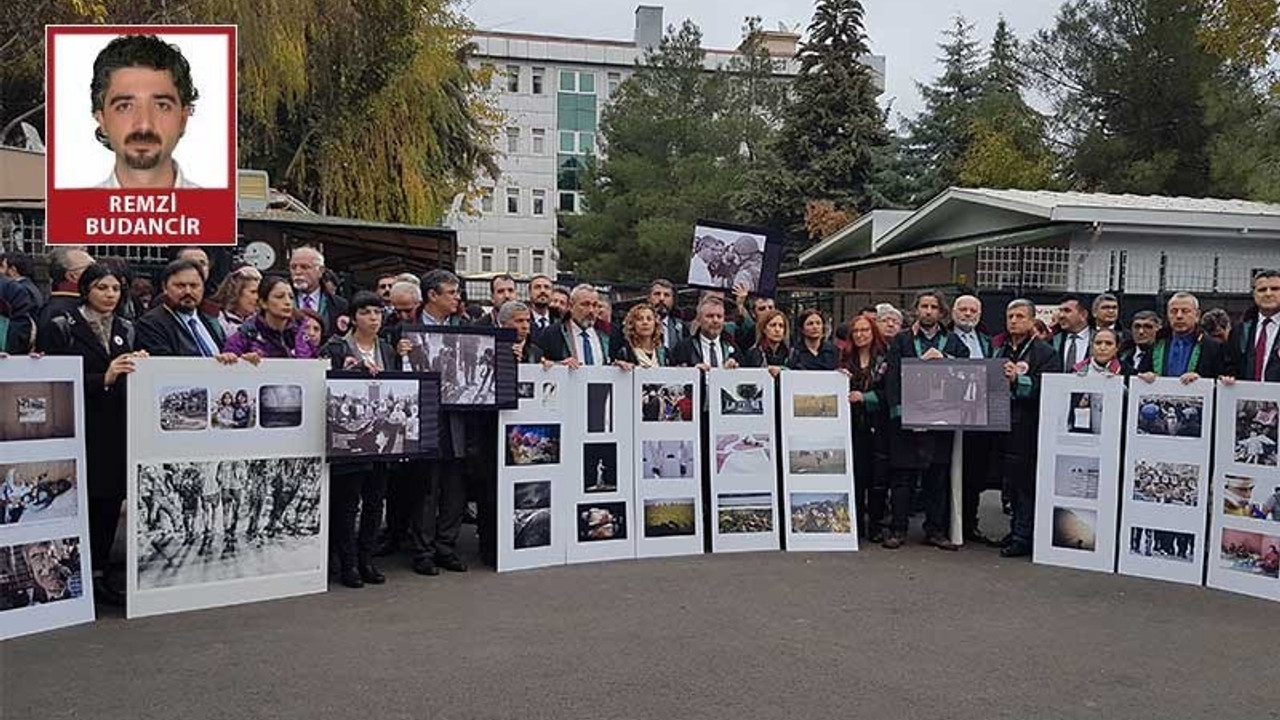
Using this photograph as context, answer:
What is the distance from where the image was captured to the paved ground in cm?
481

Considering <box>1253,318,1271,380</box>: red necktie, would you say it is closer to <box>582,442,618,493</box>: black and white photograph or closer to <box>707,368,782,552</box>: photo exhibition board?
<box>707,368,782,552</box>: photo exhibition board

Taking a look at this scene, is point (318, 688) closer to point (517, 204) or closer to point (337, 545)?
point (337, 545)

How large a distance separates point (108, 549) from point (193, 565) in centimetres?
74

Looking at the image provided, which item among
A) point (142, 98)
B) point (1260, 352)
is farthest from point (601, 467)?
point (142, 98)

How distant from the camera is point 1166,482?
745 centimetres

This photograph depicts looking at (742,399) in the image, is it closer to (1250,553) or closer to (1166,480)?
(1166,480)

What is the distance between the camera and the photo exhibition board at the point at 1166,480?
7.32m

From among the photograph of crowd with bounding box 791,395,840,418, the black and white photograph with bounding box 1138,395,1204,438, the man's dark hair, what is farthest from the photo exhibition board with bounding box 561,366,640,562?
the man's dark hair

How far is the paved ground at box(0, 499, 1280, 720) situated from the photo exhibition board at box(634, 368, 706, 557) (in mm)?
591

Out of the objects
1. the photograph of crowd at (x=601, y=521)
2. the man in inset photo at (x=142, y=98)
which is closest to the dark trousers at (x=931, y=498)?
the photograph of crowd at (x=601, y=521)

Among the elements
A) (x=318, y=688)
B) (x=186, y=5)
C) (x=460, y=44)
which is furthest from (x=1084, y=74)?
(x=318, y=688)

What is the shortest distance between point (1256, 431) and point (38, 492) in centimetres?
704

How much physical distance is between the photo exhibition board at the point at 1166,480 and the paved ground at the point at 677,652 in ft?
0.77

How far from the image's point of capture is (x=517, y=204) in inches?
3172
